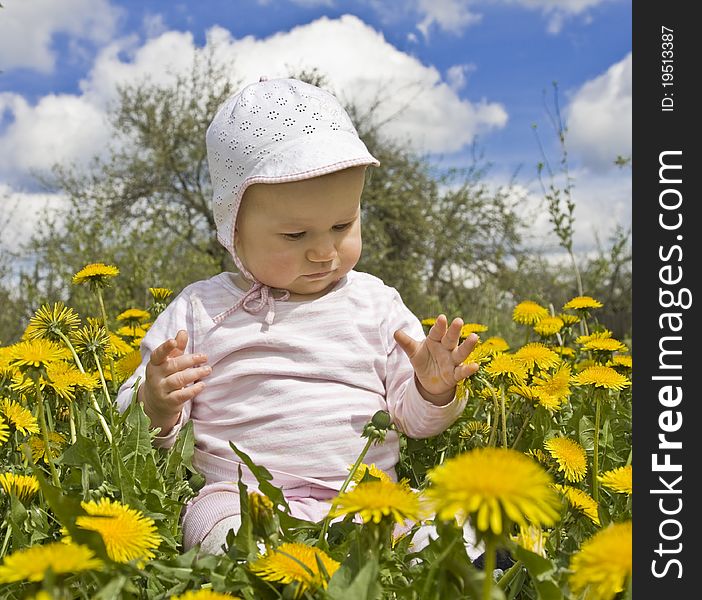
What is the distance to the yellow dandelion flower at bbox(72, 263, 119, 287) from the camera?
1.76 meters

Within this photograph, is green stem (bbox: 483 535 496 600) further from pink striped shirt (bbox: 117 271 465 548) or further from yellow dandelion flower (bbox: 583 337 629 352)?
yellow dandelion flower (bbox: 583 337 629 352)

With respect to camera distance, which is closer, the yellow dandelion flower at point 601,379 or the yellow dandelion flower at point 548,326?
the yellow dandelion flower at point 601,379

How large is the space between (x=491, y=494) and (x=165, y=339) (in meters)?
1.34

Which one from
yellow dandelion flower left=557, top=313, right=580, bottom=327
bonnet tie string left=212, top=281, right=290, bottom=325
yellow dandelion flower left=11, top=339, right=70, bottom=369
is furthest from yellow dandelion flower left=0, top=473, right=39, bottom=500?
yellow dandelion flower left=557, top=313, right=580, bottom=327

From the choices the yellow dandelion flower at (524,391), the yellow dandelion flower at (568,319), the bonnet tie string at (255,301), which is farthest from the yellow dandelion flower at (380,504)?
the yellow dandelion flower at (568,319)

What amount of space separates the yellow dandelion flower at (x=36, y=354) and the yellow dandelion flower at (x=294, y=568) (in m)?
0.70

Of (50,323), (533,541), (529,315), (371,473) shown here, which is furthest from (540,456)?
(50,323)

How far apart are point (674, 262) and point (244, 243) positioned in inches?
42.7

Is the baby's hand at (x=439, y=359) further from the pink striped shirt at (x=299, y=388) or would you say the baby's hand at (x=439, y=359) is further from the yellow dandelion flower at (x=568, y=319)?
the yellow dandelion flower at (x=568, y=319)

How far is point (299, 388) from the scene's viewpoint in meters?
1.73

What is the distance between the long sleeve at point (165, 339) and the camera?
1.66m

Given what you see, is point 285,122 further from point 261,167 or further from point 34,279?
point 34,279

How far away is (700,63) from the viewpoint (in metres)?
1.00

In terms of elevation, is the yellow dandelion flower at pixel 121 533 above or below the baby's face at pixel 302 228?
below
